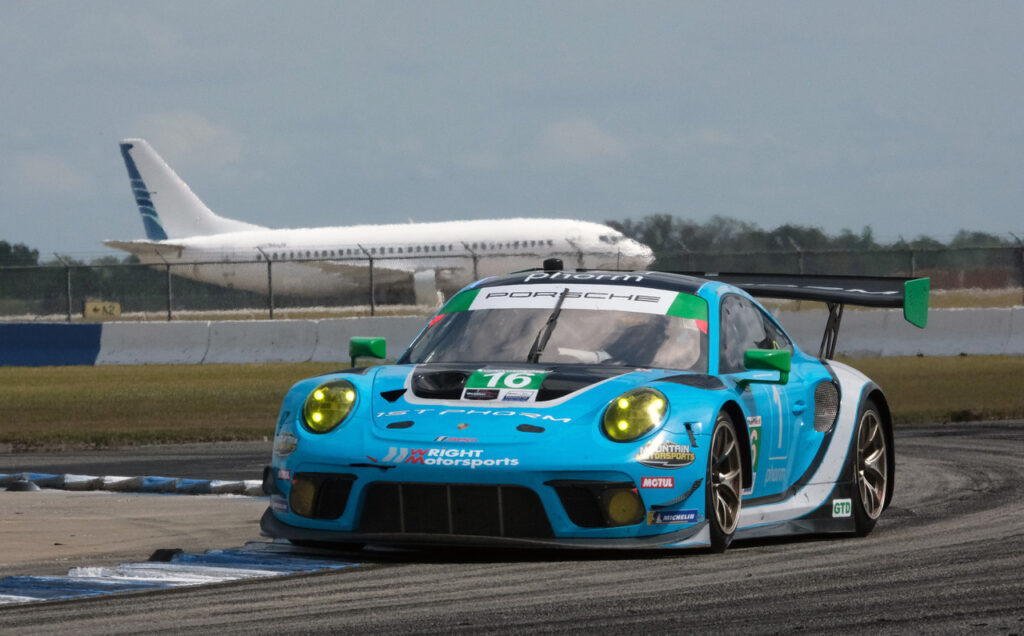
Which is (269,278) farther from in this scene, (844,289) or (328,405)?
(328,405)

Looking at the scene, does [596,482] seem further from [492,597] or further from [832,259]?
[832,259]

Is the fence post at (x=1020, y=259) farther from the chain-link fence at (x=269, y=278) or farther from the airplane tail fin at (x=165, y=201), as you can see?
the airplane tail fin at (x=165, y=201)

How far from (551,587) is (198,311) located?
103 ft

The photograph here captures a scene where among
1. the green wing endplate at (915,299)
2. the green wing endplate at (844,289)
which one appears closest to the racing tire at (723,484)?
the green wing endplate at (844,289)

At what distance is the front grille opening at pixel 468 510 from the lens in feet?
20.1

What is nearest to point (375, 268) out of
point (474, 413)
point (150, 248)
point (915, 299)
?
point (150, 248)

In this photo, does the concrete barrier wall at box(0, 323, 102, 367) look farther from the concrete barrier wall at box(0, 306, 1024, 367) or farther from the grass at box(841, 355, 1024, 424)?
the grass at box(841, 355, 1024, 424)

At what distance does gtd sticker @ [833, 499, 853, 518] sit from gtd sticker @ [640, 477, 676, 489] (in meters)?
1.63

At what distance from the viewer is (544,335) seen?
7211 millimetres

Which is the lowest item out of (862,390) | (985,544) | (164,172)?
(985,544)

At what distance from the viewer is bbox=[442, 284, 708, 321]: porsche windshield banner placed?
7.36 meters

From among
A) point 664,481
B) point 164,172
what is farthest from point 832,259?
point 164,172

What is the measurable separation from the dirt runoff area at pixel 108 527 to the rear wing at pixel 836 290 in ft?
9.46

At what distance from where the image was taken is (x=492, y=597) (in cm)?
531
